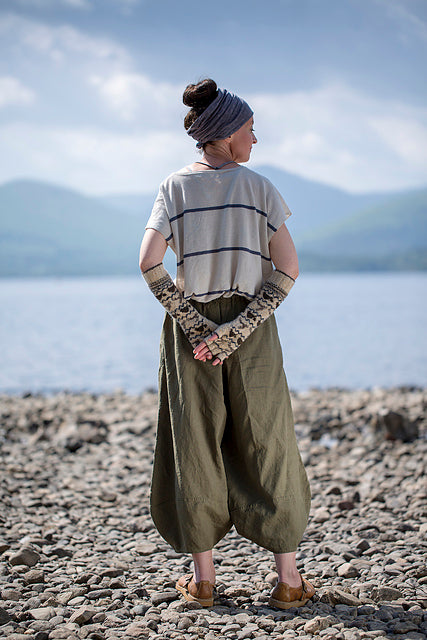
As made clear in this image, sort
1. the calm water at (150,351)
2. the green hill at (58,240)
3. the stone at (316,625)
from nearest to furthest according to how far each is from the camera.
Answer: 1. the stone at (316,625)
2. the calm water at (150,351)
3. the green hill at (58,240)

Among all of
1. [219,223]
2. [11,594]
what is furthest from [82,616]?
[219,223]

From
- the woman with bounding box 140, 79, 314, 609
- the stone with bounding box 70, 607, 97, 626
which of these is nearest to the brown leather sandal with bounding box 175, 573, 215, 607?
the woman with bounding box 140, 79, 314, 609

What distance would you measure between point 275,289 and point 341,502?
213cm

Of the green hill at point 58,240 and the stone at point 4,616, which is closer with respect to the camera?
the stone at point 4,616

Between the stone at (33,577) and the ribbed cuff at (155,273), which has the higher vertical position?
the ribbed cuff at (155,273)

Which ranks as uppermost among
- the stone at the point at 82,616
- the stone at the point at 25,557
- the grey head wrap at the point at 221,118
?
the grey head wrap at the point at 221,118

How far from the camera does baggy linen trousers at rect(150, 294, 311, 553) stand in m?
2.62

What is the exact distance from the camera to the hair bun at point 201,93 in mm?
2635

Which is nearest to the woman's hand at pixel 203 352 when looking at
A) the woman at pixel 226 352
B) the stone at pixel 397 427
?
the woman at pixel 226 352

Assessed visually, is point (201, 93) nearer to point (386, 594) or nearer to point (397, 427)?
point (386, 594)

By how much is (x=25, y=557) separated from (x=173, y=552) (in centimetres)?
81

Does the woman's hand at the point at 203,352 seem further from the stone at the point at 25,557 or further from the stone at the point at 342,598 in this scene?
the stone at the point at 25,557

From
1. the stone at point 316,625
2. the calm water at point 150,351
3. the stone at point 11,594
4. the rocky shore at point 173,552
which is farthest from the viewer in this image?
the calm water at point 150,351

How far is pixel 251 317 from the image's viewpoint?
8.48 feet
